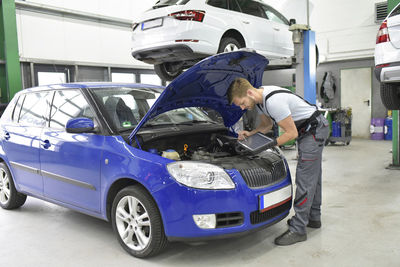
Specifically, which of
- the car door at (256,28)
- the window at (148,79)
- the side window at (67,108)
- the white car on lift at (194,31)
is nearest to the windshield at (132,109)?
the side window at (67,108)

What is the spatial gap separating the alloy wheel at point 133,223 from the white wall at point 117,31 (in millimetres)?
7378

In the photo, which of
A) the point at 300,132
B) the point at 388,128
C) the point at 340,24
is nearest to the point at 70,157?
the point at 300,132

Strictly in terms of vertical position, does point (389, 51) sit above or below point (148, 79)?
below

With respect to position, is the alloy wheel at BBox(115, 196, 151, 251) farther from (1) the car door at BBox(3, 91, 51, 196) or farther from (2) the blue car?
(1) the car door at BBox(3, 91, 51, 196)

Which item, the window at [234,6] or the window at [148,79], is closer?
the window at [234,6]

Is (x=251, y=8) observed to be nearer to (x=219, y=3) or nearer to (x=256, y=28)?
(x=256, y=28)

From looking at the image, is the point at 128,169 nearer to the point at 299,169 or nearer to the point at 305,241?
the point at 299,169

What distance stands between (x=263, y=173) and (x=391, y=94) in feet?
9.41

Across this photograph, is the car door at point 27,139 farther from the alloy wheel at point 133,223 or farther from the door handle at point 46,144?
the alloy wheel at point 133,223

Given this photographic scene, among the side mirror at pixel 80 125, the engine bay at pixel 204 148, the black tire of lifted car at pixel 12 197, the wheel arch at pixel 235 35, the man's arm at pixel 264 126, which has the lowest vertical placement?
the black tire of lifted car at pixel 12 197

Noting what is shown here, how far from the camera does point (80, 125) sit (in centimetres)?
265

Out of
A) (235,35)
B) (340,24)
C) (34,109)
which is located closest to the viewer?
(34,109)

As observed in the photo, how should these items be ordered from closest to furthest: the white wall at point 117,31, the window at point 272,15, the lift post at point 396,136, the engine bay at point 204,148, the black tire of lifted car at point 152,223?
the black tire of lifted car at point 152,223, the engine bay at point 204,148, the lift post at point 396,136, the window at point 272,15, the white wall at point 117,31

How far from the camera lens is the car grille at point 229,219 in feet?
7.64
